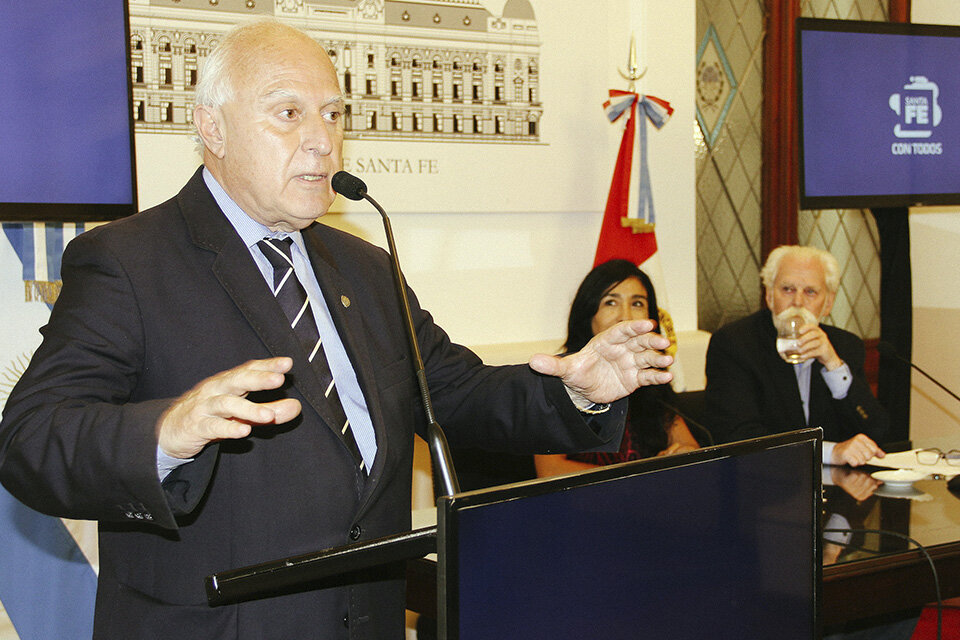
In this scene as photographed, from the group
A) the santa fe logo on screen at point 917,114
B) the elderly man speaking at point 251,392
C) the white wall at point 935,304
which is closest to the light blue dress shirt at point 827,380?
the santa fe logo on screen at point 917,114

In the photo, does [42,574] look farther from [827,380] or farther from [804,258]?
[804,258]

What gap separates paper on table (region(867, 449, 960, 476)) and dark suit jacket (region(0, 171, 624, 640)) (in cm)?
151

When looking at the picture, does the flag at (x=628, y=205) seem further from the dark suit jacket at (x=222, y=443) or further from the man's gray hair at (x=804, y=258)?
the dark suit jacket at (x=222, y=443)

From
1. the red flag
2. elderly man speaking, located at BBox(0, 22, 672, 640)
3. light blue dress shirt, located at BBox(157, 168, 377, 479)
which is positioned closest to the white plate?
elderly man speaking, located at BBox(0, 22, 672, 640)

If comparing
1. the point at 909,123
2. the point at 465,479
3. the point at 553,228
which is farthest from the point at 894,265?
the point at 465,479

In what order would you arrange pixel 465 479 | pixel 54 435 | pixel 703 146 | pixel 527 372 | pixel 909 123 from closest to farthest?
pixel 54 435
pixel 527 372
pixel 465 479
pixel 909 123
pixel 703 146

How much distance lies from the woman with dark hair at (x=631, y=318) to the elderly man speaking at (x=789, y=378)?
5.7 inches

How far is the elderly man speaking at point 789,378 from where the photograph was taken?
3.11 meters

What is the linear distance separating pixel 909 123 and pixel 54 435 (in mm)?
3531

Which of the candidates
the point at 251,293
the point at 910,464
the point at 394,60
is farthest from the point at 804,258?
the point at 251,293

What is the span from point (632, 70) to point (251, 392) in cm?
291

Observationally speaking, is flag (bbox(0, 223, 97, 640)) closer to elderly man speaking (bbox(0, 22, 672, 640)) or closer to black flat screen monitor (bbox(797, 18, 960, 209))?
elderly man speaking (bbox(0, 22, 672, 640))

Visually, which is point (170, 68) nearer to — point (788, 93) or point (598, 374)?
point (598, 374)

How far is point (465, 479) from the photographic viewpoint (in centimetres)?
270
